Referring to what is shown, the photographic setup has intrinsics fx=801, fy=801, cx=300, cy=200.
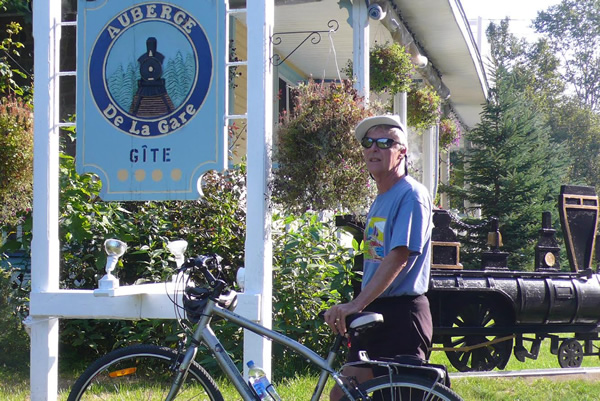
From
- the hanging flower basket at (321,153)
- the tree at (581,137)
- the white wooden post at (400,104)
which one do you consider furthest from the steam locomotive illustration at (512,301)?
the tree at (581,137)

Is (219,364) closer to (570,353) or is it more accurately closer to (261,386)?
(261,386)

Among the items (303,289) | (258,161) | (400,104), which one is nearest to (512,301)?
(303,289)

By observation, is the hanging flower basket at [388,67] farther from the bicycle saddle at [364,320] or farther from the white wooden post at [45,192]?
the bicycle saddle at [364,320]

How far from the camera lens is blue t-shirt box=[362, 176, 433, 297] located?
3.39 m

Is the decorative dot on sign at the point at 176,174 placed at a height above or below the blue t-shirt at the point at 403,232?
above

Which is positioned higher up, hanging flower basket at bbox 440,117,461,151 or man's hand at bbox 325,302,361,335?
hanging flower basket at bbox 440,117,461,151

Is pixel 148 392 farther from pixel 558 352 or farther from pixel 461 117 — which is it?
pixel 461 117

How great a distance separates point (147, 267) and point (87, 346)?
94cm

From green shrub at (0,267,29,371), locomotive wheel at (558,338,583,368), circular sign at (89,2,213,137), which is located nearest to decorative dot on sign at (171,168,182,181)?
circular sign at (89,2,213,137)

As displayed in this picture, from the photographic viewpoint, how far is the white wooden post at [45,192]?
4859mm

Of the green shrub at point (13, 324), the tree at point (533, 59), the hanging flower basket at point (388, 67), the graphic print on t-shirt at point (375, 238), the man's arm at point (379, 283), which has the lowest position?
the green shrub at point (13, 324)

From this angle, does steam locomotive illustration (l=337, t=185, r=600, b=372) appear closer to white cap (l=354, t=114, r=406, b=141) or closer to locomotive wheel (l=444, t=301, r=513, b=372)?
locomotive wheel (l=444, t=301, r=513, b=372)

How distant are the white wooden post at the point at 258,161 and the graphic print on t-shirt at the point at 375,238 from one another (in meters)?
1.14

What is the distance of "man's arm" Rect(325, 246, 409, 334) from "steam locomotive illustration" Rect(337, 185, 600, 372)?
9.67ft
